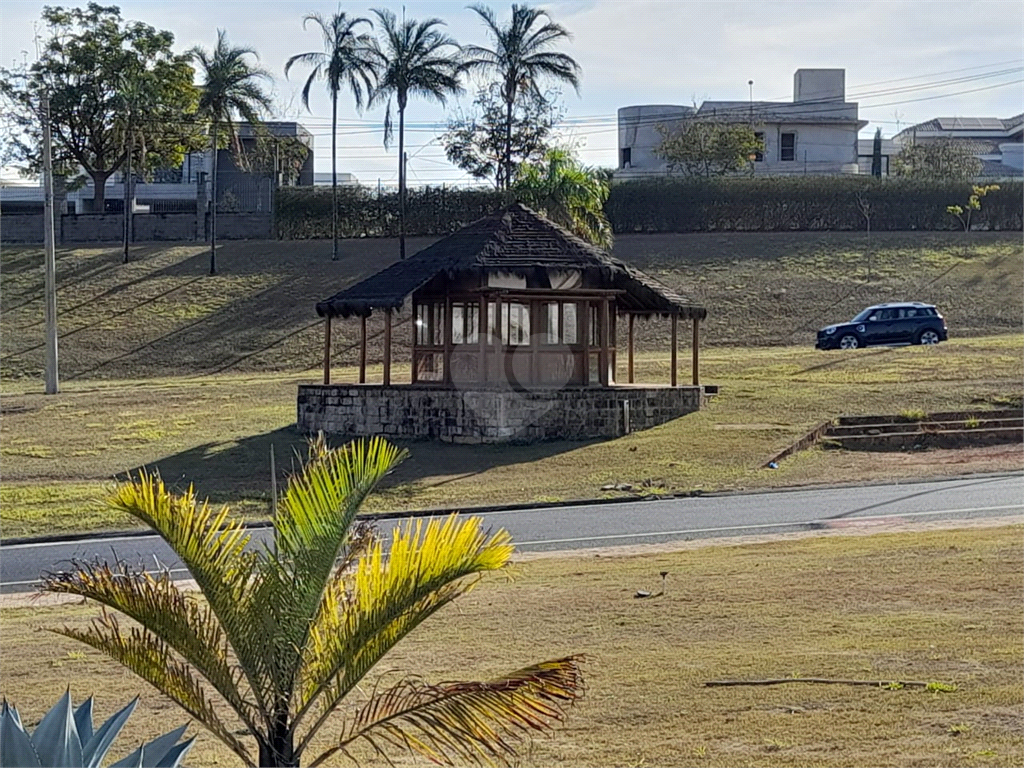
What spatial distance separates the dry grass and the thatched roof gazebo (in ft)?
47.1

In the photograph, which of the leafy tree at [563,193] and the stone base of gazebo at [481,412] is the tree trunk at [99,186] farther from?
the stone base of gazebo at [481,412]

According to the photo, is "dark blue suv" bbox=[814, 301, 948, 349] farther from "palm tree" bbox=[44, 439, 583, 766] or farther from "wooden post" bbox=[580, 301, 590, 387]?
"palm tree" bbox=[44, 439, 583, 766]

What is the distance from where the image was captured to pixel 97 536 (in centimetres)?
1927

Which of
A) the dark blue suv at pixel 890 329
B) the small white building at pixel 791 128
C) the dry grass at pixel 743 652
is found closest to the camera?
the dry grass at pixel 743 652

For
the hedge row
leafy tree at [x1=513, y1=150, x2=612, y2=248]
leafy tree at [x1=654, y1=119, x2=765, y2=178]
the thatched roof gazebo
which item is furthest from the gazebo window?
leafy tree at [x1=654, y1=119, x2=765, y2=178]

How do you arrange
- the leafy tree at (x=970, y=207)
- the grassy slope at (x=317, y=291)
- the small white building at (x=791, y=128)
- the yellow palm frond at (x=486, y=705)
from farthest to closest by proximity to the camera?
the small white building at (x=791, y=128), the leafy tree at (x=970, y=207), the grassy slope at (x=317, y=291), the yellow palm frond at (x=486, y=705)

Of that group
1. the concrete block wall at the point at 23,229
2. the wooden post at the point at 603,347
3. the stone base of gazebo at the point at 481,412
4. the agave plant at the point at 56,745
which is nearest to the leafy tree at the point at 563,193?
the wooden post at the point at 603,347

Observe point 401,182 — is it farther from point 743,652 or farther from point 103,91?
point 743,652

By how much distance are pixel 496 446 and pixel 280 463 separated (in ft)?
15.2

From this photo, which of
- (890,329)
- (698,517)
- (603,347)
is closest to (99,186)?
(890,329)

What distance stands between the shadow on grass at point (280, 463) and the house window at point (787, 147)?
47.0 metres

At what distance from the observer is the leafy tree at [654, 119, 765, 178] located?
63.3 metres

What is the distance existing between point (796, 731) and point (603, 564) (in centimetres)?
696

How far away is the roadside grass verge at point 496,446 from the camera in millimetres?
22766
